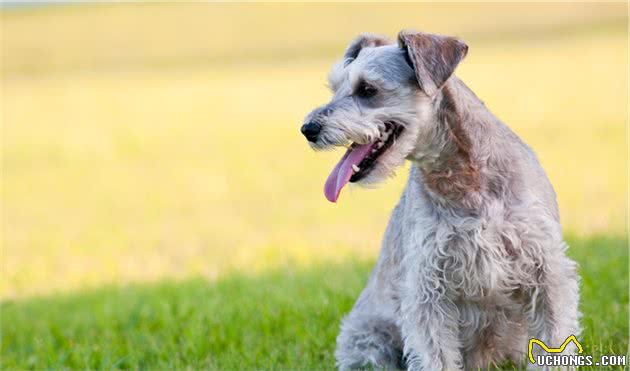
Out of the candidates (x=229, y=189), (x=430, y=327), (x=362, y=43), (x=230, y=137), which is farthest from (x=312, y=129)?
(x=230, y=137)

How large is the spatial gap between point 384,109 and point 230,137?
21.5 m

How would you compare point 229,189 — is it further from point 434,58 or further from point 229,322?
point 434,58

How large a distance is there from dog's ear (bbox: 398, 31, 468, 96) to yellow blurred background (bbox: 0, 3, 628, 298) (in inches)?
44.7

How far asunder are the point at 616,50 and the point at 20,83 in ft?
88.4

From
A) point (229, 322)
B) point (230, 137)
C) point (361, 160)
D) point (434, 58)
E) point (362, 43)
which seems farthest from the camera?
point (230, 137)

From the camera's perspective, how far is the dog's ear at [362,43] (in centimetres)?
723

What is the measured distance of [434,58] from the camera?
6355 mm

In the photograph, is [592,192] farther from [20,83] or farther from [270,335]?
[20,83]

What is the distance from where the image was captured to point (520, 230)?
633 centimetres

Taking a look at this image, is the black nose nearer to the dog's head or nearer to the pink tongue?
the dog's head

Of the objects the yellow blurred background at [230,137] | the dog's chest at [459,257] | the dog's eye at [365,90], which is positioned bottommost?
the dog's chest at [459,257]

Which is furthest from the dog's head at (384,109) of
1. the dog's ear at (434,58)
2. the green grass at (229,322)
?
the green grass at (229,322)

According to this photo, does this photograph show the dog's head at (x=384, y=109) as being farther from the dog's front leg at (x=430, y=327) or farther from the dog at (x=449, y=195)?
the dog's front leg at (x=430, y=327)

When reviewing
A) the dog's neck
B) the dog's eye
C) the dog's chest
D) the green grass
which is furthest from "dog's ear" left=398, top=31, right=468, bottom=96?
the green grass
